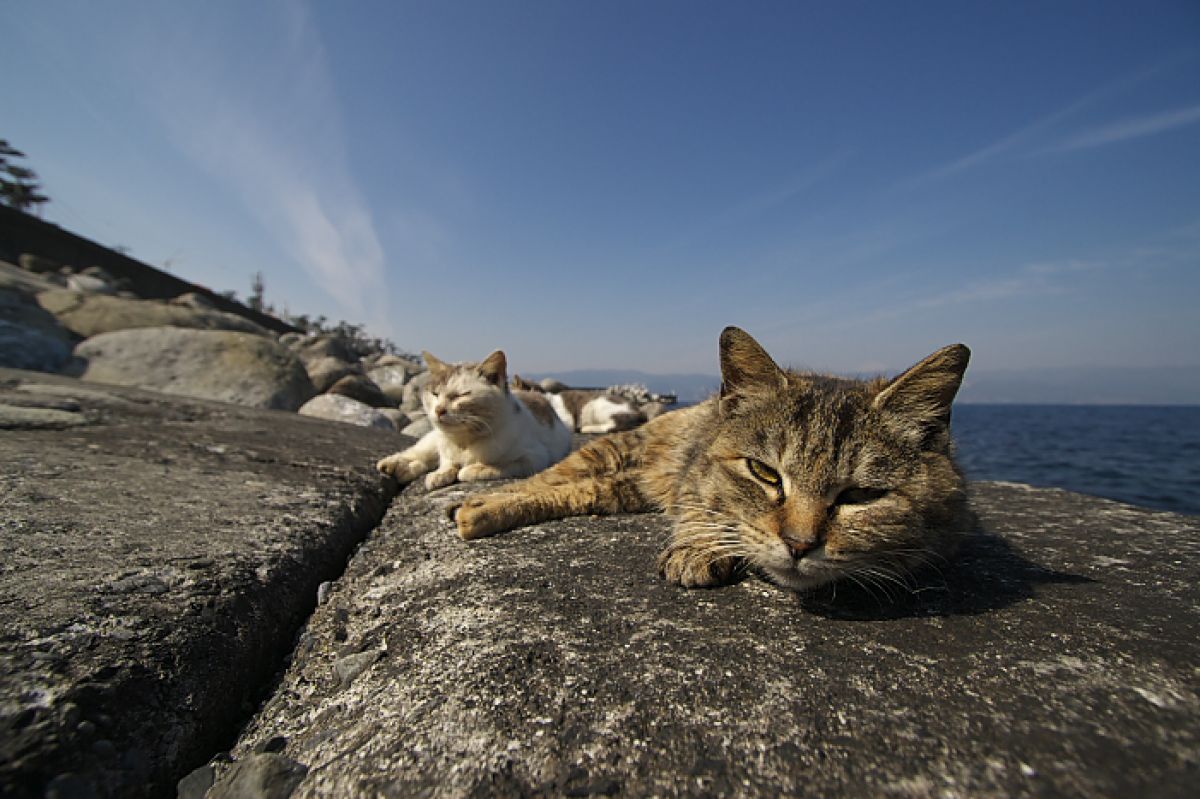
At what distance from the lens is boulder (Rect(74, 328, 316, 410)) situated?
750 centimetres

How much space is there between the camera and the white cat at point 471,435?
164 inches

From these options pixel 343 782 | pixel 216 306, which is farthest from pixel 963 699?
pixel 216 306

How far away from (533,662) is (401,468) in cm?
312

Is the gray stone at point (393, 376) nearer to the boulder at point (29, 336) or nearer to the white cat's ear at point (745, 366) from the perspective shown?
the boulder at point (29, 336)

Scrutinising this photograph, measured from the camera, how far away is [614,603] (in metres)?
1.68

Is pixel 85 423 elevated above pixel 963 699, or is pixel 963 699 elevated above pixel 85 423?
pixel 85 423

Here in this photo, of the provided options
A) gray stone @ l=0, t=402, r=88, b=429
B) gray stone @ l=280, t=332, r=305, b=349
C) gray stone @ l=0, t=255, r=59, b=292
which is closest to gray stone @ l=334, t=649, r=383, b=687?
gray stone @ l=0, t=402, r=88, b=429

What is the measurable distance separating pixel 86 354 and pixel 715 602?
33.7ft

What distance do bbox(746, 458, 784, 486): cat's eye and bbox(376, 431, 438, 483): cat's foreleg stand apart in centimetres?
308

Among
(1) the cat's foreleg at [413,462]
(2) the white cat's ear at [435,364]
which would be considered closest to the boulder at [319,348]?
(2) the white cat's ear at [435,364]

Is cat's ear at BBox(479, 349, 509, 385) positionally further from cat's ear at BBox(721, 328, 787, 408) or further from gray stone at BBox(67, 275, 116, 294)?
gray stone at BBox(67, 275, 116, 294)

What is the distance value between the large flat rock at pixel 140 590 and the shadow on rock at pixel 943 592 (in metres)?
1.73

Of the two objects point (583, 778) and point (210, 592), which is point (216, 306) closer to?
point (210, 592)

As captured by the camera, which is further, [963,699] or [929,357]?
[929,357]
